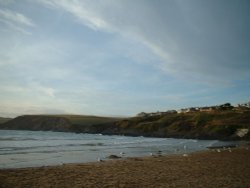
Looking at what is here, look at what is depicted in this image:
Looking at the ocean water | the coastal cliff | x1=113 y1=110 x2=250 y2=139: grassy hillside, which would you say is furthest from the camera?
x1=113 y1=110 x2=250 y2=139: grassy hillside

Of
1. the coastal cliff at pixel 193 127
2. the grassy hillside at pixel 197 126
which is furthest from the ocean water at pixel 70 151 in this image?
the grassy hillside at pixel 197 126

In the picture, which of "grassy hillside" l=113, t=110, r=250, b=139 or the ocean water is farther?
"grassy hillside" l=113, t=110, r=250, b=139

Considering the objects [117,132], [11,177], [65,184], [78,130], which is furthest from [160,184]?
[78,130]

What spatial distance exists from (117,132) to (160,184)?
422 ft

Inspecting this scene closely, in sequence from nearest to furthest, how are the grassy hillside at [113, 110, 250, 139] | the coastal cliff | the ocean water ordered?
the ocean water, the coastal cliff, the grassy hillside at [113, 110, 250, 139]

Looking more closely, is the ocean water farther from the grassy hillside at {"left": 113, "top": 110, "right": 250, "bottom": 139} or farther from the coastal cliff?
the grassy hillside at {"left": 113, "top": 110, "right": 250, "bottom": 139}

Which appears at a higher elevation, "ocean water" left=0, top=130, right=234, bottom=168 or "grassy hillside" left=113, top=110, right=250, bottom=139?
"grassy hillside" left=113, top=110, right=250, bottom=139

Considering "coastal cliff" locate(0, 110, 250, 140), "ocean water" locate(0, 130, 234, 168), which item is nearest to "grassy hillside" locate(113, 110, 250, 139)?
"coastal cliff" locate(0, 110, 250, 140)

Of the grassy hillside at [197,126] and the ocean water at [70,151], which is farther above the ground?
the grassy hillside at [197,126]

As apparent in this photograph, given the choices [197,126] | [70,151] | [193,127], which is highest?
[197,126]

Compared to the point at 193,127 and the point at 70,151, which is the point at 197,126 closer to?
the point at 193,127

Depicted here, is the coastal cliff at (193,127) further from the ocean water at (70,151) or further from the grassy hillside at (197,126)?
the ocean water at (70,151)

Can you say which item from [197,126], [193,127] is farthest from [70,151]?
[197,126]

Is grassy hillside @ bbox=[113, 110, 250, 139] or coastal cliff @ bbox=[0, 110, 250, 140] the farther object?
grassy hillside @ bbox=[113, 110, 250, 139]
